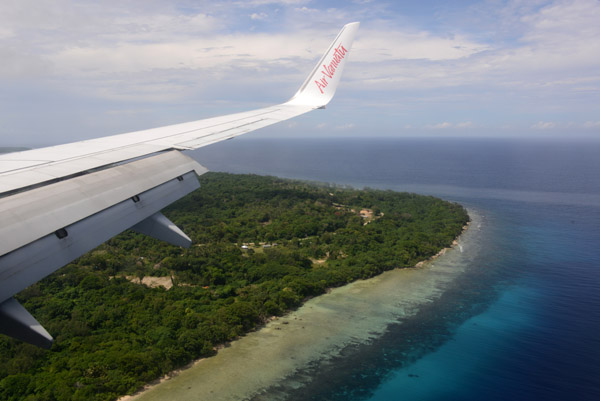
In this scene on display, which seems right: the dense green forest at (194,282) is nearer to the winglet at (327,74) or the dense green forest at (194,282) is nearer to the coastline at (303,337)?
the coastline at (303,337)

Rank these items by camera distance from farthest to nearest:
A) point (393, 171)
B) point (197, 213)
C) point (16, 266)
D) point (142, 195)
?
point (393, 171) → point (197, 213) → point (142, 195) → point (16, 266)

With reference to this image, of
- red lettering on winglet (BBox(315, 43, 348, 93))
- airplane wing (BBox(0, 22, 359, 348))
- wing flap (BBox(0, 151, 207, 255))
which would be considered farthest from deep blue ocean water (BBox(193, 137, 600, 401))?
wing flap (BBox(0, 151, 207, 255))

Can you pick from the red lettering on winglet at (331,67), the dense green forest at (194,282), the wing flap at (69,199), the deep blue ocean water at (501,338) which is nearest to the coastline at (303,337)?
the dense green forest at (194,282)

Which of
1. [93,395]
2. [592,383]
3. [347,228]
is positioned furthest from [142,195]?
[347,228]

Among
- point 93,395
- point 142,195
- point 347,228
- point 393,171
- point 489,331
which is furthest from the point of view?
point 393,171

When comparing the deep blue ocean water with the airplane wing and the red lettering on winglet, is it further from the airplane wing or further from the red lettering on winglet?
the airplane wing

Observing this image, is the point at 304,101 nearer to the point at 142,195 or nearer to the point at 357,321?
the point at 142,195
